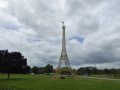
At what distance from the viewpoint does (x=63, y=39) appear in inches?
2016

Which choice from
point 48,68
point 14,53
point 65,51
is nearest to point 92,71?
point 48,68

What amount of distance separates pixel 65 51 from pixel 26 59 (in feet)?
39.9

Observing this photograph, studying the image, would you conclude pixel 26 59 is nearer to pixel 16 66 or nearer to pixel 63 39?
pixel 16 66

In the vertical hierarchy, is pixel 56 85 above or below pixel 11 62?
below

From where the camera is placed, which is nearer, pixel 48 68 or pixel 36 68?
pixel 48 68

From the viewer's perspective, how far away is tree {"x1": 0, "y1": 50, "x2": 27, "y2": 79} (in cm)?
4438

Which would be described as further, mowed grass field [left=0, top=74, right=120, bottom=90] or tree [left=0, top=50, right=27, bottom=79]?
tree [left=0, top=50, right=27, bottom=79]

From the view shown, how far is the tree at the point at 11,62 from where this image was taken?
44375 mm

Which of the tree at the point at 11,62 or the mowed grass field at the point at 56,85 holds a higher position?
the tree at the point at 11,62

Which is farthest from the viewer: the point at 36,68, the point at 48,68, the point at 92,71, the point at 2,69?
the point at 36,68

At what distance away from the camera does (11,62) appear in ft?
151

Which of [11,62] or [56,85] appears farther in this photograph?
[11,62]

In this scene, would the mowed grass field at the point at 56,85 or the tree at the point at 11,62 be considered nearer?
the mowed grass field at the point at 56,85

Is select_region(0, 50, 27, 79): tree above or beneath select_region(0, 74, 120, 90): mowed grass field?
above
